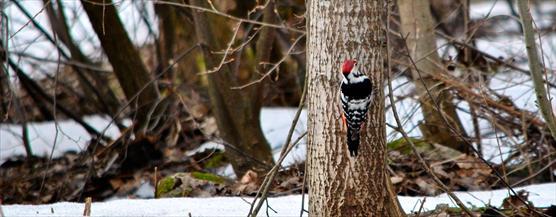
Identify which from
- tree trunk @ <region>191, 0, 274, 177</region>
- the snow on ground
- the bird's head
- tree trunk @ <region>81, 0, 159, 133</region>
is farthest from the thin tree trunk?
the bird's head

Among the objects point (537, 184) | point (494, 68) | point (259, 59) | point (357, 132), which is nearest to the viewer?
point (357, 132)

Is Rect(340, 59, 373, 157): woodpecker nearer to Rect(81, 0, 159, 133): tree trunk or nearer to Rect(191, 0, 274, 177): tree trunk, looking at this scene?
Rect(191, 0, 274, 177): tree trunk

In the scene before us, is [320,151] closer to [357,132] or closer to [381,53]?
[357,132]

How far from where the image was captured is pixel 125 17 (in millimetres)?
9234

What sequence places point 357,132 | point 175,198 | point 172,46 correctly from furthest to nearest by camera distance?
point 172,46, point 175,198, point 357,132

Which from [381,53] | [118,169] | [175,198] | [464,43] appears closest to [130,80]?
[118,169]

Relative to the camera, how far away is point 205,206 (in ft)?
18.7

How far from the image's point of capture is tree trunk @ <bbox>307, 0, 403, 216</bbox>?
429 cm

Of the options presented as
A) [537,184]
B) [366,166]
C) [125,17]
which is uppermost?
[125,17]

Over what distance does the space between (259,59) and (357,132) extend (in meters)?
2.96

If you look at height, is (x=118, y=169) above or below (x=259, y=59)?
below

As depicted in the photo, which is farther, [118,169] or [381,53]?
[118,169]

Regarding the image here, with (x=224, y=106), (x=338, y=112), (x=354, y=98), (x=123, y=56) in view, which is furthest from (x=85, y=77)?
(x=354, y=98)

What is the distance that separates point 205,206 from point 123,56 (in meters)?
2.63
